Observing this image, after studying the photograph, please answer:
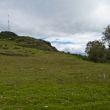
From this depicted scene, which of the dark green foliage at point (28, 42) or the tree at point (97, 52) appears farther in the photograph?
the dark green foliage at point (28, 42)

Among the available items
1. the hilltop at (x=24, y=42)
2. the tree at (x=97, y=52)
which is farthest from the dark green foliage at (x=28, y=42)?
the tree at (x=97, y=52)

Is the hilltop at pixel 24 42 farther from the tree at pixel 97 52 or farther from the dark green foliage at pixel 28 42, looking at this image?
the tree at pixel 97 52

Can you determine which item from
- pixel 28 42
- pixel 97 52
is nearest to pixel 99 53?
pixel 97 52

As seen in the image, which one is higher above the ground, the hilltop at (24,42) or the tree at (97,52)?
the hilltop at (24,42)

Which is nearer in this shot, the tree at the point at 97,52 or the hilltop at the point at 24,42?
the tree at the point at 97,52

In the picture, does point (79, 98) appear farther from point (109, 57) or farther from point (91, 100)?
point (109, 57)

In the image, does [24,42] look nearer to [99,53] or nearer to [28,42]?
[28,42]

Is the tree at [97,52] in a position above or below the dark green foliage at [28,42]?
below

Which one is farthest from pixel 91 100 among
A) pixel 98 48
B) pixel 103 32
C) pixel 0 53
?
pixel 98 48

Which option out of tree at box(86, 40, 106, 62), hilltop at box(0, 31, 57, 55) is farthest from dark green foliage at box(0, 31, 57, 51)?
tree at box(86, 40, 106, 62)

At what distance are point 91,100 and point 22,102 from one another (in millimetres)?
4290

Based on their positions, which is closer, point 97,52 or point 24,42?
point 97,52

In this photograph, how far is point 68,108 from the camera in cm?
1931

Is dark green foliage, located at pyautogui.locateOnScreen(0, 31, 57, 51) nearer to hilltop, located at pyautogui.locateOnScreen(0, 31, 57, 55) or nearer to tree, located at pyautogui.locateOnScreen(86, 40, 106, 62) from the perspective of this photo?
hilltop, located at pyautogui.locateOnScreen(0, 31, 57, 55)
